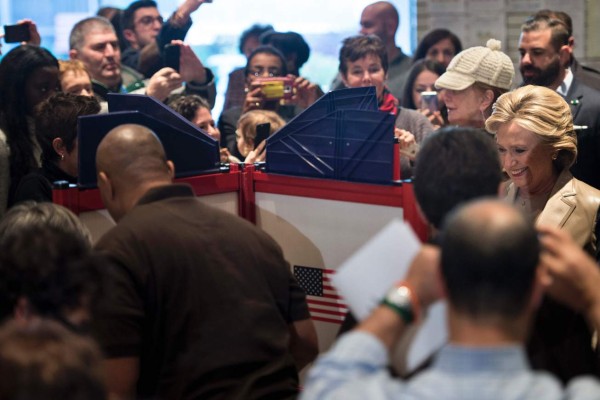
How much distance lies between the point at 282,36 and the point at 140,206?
424cm

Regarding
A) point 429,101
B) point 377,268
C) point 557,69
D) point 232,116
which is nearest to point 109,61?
point 232,116

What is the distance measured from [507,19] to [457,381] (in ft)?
22.5

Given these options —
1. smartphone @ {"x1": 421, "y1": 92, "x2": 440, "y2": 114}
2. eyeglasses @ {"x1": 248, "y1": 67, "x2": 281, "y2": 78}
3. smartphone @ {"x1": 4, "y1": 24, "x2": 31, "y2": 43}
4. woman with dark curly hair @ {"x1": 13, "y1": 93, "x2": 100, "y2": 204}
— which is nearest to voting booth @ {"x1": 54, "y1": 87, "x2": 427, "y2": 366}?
woman with dark curly hair @ {"x1": 13, "y1": 93, "x2": 100, "y2": 204}

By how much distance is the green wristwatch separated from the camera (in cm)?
198

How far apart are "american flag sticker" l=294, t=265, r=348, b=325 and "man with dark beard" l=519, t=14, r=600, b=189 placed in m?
1.95

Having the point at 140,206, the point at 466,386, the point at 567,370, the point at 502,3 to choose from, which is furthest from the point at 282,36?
the point at 466,386

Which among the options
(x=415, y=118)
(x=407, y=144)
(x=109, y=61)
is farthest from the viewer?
(x=109, y=61)

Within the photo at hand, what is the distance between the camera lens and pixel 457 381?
1780mm

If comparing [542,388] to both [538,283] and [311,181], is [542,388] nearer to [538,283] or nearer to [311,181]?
[538,283]

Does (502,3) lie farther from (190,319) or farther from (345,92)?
(190,319)

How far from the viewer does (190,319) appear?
2.80m

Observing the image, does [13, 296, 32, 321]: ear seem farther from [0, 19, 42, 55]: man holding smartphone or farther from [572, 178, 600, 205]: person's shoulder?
[0, 19, 42, 55]: man holding smartphone

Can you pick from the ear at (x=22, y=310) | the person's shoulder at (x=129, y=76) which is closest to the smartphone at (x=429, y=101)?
the person's shoulder at (x=129, y=76)

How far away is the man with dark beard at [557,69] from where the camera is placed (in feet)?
16.4
